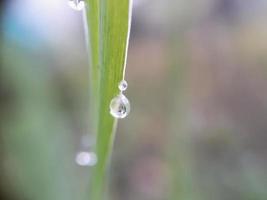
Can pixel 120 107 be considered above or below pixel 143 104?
below

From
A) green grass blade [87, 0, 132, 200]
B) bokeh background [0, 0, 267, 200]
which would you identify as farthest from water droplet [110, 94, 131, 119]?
bokeh background [0, 0, 267, 200]

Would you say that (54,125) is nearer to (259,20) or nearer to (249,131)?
(249,131)

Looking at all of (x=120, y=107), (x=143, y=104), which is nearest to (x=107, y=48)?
(x=120, y=107)

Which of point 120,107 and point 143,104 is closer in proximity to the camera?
point 120,107

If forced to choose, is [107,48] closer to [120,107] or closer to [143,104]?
[120,107]

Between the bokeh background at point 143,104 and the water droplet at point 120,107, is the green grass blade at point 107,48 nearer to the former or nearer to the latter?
the water droplet at point 120,107

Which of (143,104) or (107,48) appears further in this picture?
(143,104)

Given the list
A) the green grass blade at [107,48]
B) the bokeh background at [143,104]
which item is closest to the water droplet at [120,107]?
the green grass blade at [107,48]
